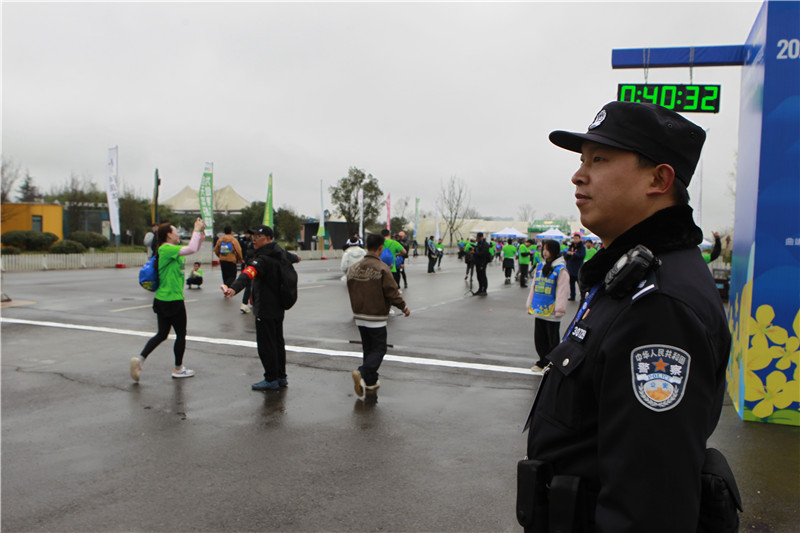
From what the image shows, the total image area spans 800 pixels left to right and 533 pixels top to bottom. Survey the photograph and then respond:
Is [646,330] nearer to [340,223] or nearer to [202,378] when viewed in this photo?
[202,378]

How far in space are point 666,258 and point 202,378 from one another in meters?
6.43

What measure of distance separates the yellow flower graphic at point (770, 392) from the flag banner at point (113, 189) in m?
24.1

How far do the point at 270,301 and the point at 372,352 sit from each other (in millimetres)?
1360

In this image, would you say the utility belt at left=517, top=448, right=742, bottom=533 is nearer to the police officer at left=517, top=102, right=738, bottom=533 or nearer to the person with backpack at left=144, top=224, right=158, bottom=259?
the police officer at left=517, top=102, right=738, bottom=533

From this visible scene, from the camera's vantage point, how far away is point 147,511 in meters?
3.57

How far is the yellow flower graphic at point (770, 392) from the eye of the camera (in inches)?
204

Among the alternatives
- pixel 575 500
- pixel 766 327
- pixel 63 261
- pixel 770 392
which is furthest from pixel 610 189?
pixel 63 261

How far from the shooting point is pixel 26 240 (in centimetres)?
3041

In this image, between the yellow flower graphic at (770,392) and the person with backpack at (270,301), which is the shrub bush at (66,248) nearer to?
the person with backpack at (270,301)

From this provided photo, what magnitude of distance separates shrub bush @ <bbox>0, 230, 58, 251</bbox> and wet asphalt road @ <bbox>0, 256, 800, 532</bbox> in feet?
82.4

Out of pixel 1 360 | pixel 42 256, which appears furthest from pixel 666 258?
pixel 42 256

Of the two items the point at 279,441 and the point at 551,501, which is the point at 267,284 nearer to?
the point at 279,441

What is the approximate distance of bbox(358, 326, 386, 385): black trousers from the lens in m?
6.29

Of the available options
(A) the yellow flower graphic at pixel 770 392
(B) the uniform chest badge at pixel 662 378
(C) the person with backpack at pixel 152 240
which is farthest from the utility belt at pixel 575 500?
(C) the person with backpack at pixel 152 240
